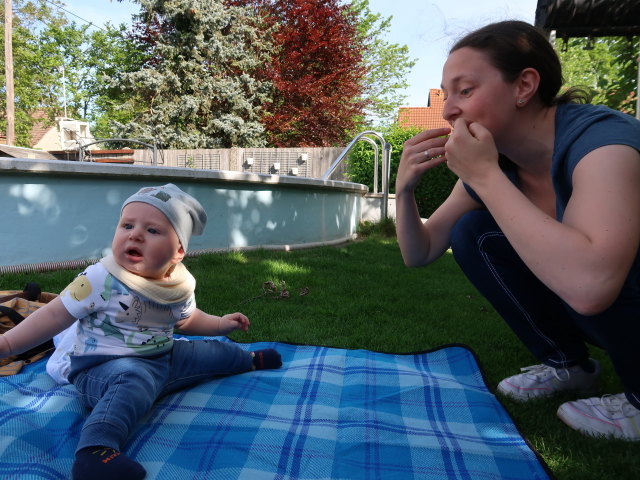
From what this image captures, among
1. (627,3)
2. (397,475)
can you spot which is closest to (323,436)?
(397,475)

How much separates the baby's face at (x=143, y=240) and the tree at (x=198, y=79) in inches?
529

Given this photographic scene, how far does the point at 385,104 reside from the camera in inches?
975

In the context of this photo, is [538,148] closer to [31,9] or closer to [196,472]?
[196,472]

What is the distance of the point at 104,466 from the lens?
3.76ft

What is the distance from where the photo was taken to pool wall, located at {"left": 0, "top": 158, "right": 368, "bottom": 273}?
3.43 meters

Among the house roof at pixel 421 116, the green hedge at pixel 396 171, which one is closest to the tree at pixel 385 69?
the house roof at pixel 421 116

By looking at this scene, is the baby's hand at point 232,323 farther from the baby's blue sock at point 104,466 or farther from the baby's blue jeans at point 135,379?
the baby's blue sock at point 104,466

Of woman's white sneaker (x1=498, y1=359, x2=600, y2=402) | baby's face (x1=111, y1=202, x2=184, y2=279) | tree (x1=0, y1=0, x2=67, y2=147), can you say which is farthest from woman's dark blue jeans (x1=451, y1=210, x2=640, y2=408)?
tree (x1=0, y1=0, x2=67, y2=147)

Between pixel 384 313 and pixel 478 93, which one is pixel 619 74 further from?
pixel 478 93

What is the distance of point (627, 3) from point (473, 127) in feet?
10.5

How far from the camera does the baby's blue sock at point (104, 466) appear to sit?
3.69ft

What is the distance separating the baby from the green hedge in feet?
29.2

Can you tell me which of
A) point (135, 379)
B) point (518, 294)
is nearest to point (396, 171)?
point (518, 294)

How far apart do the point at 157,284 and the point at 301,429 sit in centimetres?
66
